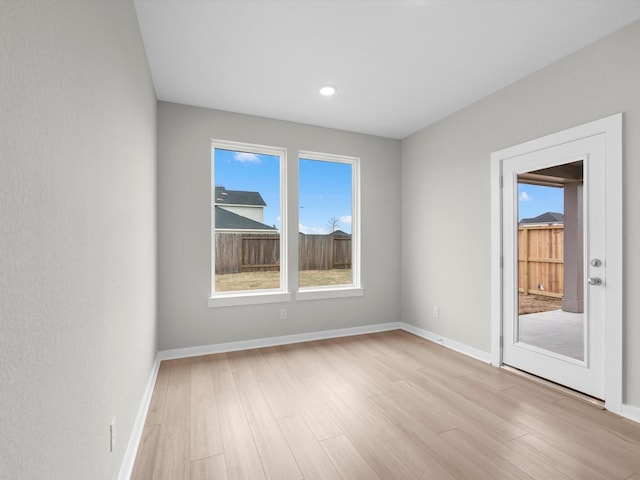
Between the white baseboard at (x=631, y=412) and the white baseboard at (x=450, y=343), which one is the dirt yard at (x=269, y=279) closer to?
the white baseboard at (x=450, y=343)

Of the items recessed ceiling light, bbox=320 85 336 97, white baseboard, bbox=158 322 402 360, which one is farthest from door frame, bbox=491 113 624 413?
white baseboard, bbox=158 322 402 360

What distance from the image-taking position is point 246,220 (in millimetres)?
3801

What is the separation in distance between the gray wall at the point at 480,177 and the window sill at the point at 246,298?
1.79 meters

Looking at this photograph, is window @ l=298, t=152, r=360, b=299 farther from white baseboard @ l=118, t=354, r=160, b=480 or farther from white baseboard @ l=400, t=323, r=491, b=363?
white baseboard @ l=118, t=354, r=160, b=480

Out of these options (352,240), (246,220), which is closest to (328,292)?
(352,240)

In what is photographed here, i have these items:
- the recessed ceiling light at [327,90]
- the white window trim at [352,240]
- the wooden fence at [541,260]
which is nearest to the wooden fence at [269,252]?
the white window trim at [352,240]

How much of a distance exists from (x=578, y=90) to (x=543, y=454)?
2.58 meters

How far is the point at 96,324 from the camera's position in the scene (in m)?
1.22

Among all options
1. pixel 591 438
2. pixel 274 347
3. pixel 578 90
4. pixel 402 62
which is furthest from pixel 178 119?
pixel 591 438

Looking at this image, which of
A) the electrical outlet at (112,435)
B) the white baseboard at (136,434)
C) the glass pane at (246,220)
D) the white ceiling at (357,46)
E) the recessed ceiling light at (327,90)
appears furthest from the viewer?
the glass pane at (246,220)

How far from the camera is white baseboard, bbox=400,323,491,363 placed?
3.27m

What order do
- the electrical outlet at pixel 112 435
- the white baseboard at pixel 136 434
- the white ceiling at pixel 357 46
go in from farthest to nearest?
1. the white ceiling at pixel 357 46
2. the white baseboard at pixel 136 434
3. the electrical outlet at pixel 112 435

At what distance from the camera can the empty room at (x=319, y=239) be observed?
3.04 feet

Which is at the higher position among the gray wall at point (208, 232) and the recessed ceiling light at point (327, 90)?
the recessed ceiling light at point (327, 90)
